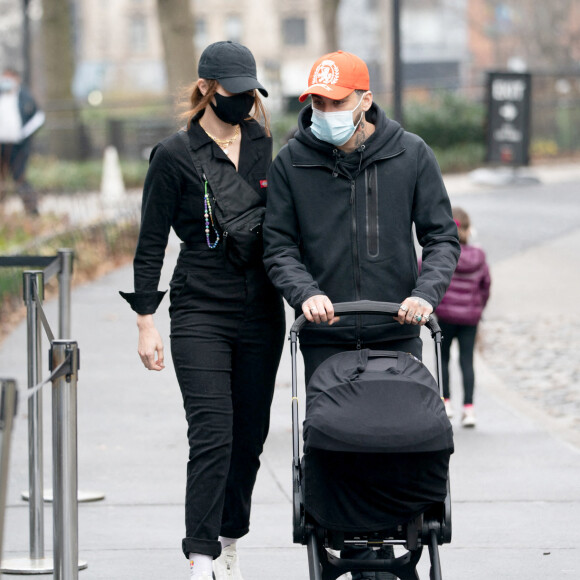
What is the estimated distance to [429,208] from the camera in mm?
4344

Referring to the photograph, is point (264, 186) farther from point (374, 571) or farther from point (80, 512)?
point (80, 512)

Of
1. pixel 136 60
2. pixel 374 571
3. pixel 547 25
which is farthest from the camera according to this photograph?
pixel 136 60

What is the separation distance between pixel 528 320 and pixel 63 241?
465 cm

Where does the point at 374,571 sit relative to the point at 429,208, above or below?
below

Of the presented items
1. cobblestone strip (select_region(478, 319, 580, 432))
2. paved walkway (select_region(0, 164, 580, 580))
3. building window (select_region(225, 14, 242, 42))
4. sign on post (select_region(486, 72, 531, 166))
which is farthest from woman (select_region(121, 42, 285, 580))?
building window (select_region(225, 14, 242, 42))

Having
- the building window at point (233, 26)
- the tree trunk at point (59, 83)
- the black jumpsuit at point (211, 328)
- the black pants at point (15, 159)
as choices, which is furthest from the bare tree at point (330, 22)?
the building window at point (233, 26)

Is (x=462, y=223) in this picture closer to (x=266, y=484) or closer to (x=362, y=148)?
(x=266, y=484)

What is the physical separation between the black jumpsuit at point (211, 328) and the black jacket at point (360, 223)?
28cm

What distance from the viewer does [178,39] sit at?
73.8 feet

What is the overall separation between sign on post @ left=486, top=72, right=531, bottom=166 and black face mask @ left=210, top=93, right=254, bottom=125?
17.0 m

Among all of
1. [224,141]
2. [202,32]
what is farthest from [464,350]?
[202,32]

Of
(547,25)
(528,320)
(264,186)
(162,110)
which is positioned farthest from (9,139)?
(547,25)

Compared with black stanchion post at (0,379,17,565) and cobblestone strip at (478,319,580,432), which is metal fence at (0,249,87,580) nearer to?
black stanchion post at (0,379,17,565)

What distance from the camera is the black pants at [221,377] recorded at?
174 inches
